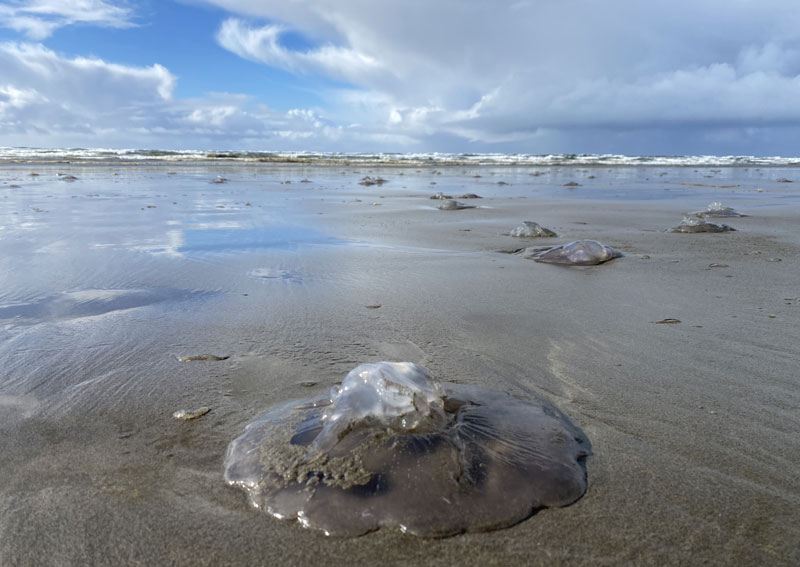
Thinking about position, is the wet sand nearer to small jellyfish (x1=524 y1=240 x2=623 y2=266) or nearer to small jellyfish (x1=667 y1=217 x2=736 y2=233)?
small jellyfish (x1=524 y1=240 x2=623 y2=266)

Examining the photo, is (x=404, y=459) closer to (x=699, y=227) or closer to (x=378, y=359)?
(x=378, y=359)

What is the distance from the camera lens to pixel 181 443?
1976 millimetres

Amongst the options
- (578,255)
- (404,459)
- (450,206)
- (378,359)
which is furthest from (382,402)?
(450,206)

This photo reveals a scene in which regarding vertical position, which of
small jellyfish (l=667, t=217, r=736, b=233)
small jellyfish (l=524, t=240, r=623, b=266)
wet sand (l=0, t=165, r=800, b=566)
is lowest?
wet sand (l=0, t=165, r=800, b=566)

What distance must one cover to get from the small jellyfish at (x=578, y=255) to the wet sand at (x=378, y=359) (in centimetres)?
15

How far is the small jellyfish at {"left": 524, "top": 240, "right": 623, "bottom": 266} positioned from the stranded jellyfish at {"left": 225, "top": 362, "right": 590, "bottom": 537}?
3.48m

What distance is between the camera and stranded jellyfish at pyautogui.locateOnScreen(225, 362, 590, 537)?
1.55 m

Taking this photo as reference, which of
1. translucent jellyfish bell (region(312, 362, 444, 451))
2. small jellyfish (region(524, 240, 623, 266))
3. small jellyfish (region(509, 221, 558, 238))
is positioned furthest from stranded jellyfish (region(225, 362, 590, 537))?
small jellyfish (region(509, 221, 558, 238))

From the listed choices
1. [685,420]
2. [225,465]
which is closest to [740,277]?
[685,420]

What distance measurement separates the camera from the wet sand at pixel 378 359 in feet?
4.87

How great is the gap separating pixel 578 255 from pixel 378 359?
130 inches

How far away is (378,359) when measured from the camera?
9.29 feet

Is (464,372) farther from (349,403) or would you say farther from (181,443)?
(181,443)

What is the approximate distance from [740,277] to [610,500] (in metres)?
3.92
